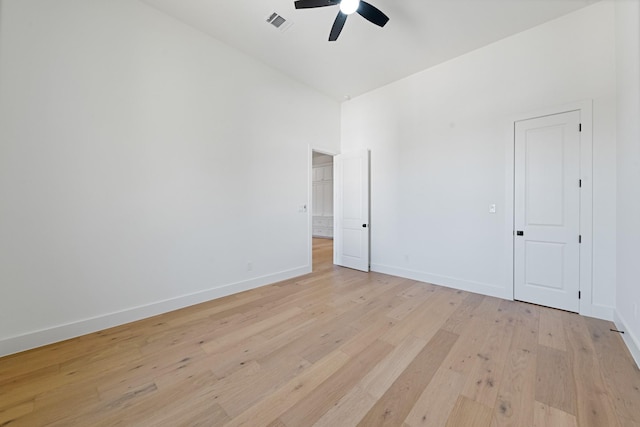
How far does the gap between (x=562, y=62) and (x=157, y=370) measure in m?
5.15

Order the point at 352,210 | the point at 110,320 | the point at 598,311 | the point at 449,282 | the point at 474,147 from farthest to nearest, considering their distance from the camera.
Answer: the point at 352,210, the point at 449,282, the point at 474,147, the point at 598,311, the point at 110,320

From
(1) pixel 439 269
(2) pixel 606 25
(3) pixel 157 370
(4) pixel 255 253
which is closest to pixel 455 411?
(3) pixel 157 370

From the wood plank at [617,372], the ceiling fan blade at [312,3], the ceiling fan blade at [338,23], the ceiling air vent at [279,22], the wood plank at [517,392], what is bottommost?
the wood plank at [517,392]

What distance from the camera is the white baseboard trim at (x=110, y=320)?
2.11 meters

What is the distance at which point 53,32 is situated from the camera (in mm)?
2236

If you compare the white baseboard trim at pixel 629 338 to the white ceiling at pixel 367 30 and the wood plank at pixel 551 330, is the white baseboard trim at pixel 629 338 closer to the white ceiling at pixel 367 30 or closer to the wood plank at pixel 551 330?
the wood plank at pixel 551 330

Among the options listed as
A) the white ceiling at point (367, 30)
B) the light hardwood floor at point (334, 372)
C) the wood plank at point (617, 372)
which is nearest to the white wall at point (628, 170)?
the wood plank at point (617, 372)

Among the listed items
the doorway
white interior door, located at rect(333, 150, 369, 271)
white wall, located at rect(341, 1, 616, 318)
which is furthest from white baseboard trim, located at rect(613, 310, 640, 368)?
the doorway

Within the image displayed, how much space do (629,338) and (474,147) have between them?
2495 mm

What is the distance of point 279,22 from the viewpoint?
296cm

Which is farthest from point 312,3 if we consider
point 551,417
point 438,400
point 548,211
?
point 551,417

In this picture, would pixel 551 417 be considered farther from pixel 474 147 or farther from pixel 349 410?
pixel 474 147

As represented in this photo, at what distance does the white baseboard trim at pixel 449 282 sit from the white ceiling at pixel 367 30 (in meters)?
3.30

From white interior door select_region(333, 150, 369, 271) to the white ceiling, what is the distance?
1578 mm
